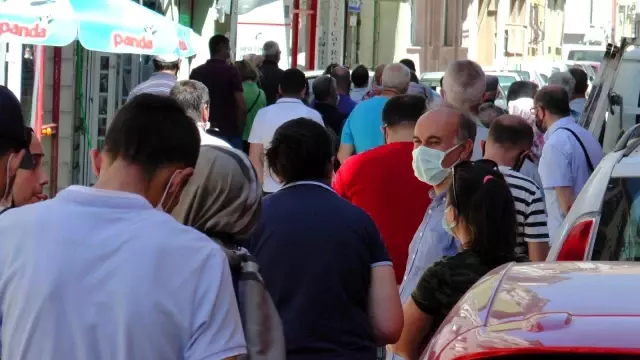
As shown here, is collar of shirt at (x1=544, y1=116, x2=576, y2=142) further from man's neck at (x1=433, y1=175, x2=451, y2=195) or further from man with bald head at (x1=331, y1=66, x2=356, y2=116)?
man with bald head at (x1=331, y1=66, x2=356, y2=116)

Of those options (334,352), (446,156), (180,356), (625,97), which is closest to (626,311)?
(180,356)

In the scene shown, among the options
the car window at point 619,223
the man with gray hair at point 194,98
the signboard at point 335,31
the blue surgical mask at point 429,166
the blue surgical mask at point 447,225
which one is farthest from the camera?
the signboard at point 335,31

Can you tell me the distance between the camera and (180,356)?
10.5 feet

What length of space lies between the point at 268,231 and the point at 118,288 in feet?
6.03

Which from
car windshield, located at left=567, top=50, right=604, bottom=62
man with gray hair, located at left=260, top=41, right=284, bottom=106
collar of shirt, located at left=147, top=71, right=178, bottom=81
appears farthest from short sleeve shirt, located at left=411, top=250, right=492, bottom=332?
car windshield, located at left=567, top=50, right=604, bottom=62

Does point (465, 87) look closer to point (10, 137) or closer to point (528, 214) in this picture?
point (528, 214)

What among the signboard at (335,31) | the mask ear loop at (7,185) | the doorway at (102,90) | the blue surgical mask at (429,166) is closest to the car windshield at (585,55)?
the signboard at (335,31)

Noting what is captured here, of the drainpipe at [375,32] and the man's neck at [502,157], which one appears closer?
the man's neck at [502,157]

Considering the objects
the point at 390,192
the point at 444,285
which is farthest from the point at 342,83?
the point at 444,285

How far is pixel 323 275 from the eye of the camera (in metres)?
4.85

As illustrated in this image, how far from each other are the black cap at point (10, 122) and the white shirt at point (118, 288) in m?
0.78

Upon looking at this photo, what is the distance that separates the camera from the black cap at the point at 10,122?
12.9 feet

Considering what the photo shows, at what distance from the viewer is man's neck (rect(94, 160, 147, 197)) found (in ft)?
10.7

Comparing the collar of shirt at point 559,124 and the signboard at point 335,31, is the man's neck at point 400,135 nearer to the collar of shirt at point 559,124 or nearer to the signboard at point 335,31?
the collar of shirt at point 559,124
